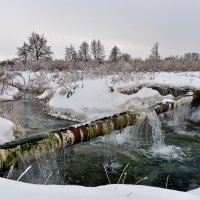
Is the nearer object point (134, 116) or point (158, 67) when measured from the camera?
point (134, 116)

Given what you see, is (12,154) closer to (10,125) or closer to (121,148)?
(10,125)

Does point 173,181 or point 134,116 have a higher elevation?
point 134,116

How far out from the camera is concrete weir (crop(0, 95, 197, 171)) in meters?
5.43

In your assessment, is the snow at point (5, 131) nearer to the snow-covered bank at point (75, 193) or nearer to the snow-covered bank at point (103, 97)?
the snow-covered bank at point (75, 193)

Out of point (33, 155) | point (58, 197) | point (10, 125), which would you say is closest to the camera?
point (58, 197)

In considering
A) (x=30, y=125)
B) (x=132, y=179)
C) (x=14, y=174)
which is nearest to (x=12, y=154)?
(x=14, y=174)

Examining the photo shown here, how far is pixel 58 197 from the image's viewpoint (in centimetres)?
291

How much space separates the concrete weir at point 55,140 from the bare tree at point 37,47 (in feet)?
185

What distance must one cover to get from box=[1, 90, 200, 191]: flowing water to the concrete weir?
0.24 m

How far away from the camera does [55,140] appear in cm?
628

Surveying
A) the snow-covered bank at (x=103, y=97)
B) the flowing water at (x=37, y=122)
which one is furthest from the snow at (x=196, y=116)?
the flowing water at (x=37, y=122)

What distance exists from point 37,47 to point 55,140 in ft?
194

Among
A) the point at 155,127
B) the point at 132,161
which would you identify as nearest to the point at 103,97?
the point at 155,127

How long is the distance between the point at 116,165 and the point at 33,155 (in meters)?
3.60
